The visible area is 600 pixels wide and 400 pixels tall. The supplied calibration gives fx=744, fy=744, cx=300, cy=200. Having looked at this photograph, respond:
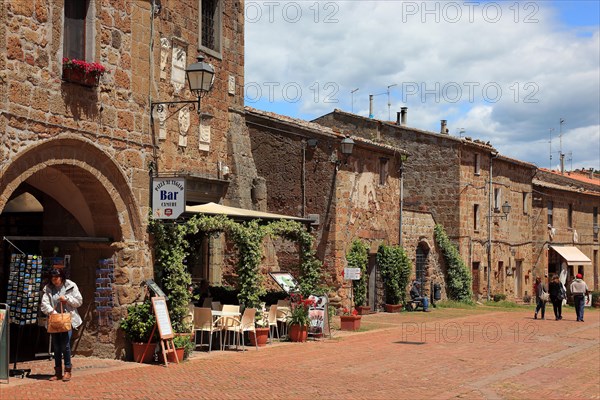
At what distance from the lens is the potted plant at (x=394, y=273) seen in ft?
80.6

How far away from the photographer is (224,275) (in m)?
19.5

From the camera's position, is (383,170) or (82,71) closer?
(82,71)

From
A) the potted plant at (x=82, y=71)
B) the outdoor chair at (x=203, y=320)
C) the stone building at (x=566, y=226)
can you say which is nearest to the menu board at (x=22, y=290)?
the potted plant at (x=82, y=71)

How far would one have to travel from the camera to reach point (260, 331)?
14.8 m

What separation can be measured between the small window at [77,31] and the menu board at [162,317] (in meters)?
4.00

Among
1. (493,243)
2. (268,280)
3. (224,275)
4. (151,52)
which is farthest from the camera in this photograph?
(493,243)

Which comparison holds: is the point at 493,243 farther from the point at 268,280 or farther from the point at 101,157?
the point at 101,157

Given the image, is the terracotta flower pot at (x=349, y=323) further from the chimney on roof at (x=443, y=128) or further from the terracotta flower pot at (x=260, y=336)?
the chimney on roof at (x=443, y=128)

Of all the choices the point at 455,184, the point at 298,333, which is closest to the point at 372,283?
→ the point at 455,184

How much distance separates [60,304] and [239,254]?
4.97 metres

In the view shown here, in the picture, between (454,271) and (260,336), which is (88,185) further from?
(454,271)

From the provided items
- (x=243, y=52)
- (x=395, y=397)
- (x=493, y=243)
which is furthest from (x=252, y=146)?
(x=493, y=243)

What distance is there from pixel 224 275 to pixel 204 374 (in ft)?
26.8

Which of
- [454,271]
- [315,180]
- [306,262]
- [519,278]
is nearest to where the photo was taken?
[306,262]
